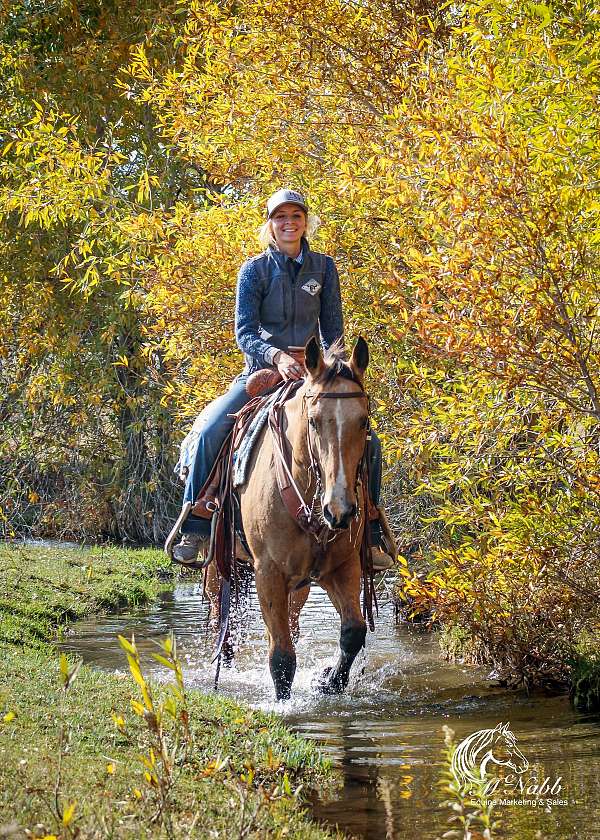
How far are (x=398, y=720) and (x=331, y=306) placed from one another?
2696 millimetres

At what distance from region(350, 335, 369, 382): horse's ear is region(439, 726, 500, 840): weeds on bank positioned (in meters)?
2.08

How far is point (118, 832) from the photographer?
13.1 feet

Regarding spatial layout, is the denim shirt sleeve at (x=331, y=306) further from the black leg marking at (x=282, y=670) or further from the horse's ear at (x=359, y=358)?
the black leg marking at (x=282, y=670)

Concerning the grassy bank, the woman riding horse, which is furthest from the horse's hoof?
the woman riding horse

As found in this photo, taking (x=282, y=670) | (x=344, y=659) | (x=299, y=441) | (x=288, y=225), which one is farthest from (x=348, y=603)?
(x=288, y=225)

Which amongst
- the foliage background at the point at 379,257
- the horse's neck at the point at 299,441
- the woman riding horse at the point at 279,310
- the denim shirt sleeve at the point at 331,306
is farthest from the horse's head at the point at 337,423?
the denim shirt sleeve at the point at 331,306

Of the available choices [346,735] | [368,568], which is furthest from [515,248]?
[346,735]

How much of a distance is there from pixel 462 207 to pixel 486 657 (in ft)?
11.3

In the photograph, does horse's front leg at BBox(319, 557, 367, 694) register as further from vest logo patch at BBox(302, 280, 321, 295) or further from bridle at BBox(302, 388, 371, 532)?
vest logo patch at BBox(302, 280, 321, 295)

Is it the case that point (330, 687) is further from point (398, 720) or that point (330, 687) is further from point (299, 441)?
point (299, 441)

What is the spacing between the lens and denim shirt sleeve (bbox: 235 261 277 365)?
24.5ft

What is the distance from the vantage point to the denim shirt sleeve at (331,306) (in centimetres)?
777

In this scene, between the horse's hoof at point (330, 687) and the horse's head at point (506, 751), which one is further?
the horse's hoof at point (330, 687)

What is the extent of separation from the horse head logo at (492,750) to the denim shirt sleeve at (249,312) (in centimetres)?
271
